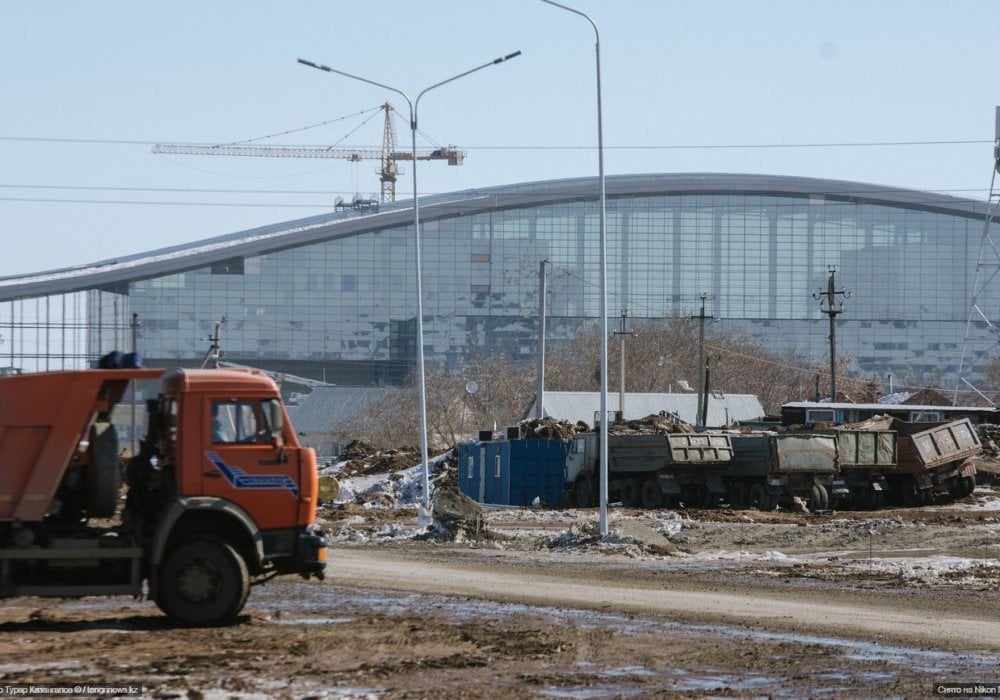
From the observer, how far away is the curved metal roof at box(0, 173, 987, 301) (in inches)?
5399

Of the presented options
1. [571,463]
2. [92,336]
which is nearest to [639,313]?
[92,336]

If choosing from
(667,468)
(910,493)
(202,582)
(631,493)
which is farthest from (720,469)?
(202,582)

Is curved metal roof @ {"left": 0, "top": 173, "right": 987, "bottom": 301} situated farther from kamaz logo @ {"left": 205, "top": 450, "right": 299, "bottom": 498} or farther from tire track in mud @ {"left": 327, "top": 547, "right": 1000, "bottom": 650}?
kamaz logo @ {"left": 205, "top": 450, "right": 299, "bottom": 498}

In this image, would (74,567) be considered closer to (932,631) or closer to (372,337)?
(932,631)

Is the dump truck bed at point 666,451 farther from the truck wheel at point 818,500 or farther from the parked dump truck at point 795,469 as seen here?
the truck wheel at point 818,500

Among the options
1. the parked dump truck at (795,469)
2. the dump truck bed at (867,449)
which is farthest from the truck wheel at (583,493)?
the dump truck bed at (867,449)

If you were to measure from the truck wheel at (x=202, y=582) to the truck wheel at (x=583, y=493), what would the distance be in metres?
31.4

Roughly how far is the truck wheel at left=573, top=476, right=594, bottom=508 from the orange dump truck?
30964 millimetres

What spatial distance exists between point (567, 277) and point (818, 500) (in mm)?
100980

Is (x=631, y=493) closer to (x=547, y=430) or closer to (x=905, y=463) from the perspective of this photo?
(x=547, y=430)

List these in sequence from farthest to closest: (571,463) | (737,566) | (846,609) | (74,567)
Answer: (571,463)
(737,566)
(846,609)
(74,567)

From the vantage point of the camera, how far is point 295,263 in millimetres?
140750

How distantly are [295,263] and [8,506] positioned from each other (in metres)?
129

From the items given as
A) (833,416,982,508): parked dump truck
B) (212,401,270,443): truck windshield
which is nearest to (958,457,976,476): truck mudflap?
(833,416,982,508): parked dump truck
